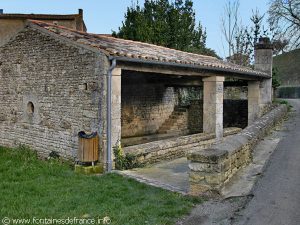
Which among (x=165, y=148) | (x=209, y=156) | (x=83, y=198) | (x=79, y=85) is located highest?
(x=79, y=85)

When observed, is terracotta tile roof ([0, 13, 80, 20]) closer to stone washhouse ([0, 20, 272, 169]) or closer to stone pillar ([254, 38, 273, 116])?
stone washhouse ([0, 20, 272, 169])

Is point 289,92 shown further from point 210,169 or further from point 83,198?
point 83,198

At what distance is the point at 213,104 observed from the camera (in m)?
11.6

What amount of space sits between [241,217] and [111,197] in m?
2.13

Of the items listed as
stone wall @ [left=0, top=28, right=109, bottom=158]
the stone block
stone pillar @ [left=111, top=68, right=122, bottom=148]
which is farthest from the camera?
stone wall @ [left=0, top=28, right=109, bottom=158]

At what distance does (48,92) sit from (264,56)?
43.7 feet

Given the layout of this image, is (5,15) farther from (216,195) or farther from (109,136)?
(216,195)

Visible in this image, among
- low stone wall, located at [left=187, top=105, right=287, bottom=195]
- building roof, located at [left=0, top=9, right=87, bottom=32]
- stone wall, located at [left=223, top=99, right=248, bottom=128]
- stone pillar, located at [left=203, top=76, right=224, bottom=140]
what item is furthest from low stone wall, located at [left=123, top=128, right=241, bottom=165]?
building roof, located at [left=0, top=9, right=87, bottom=32]

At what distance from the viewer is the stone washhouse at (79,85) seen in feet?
25.7

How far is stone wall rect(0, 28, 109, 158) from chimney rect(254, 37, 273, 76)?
42.9 feet

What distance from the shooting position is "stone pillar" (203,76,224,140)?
11499 millimetres

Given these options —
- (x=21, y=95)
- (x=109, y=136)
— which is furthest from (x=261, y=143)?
(x=21, y=95)

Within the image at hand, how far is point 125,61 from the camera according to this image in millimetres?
7910

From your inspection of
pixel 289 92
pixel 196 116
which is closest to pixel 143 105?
pixel 196 116
